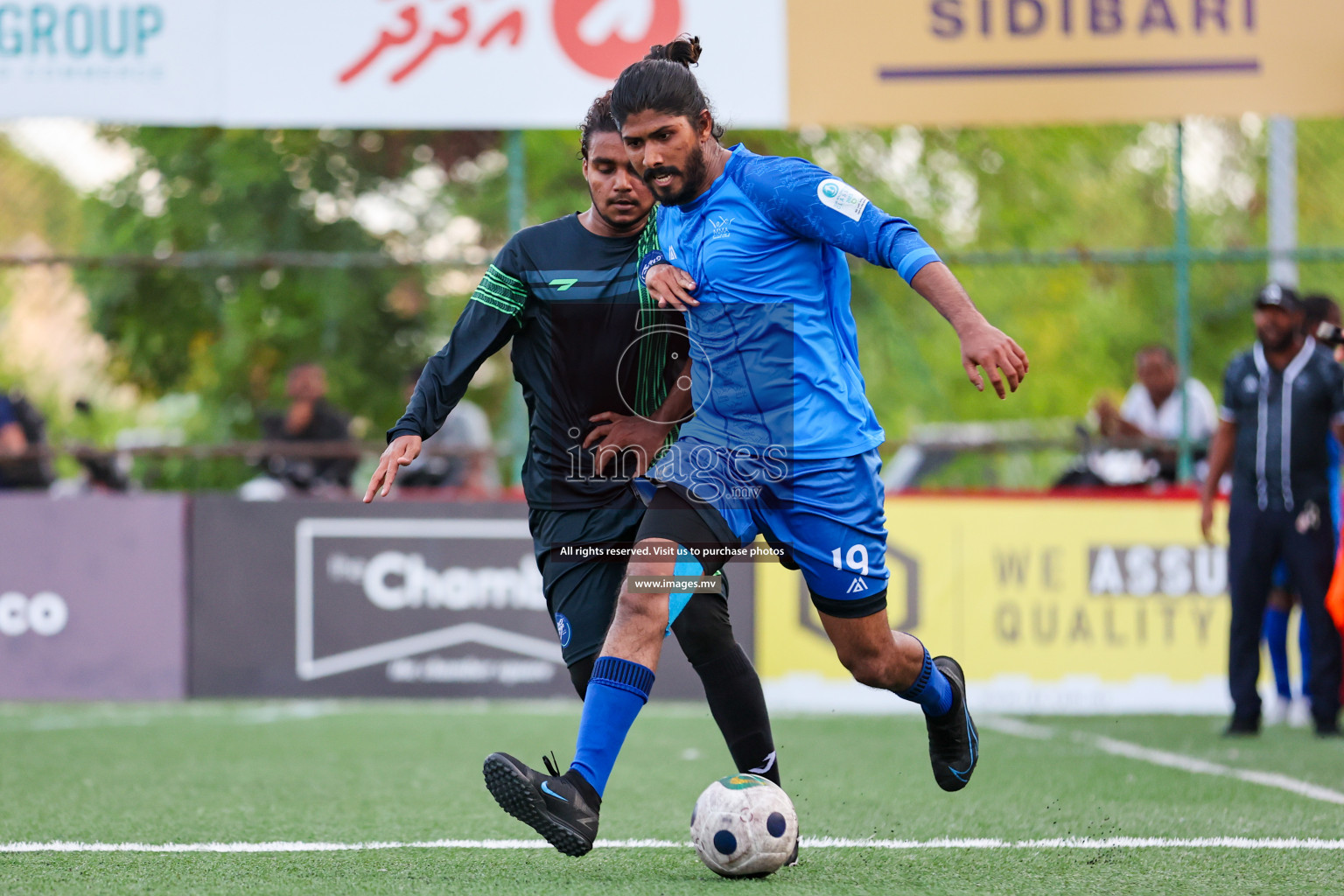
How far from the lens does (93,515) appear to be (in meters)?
9.89

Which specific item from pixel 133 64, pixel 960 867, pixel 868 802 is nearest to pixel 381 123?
pixel 133 64

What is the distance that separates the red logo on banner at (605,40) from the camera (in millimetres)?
9539

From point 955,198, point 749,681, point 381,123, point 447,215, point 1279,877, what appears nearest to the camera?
point 1279,877

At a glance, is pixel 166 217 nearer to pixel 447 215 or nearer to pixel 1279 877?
pixel 447 215

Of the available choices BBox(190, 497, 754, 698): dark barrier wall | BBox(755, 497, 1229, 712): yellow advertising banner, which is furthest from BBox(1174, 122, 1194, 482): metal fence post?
BBox(190, 497, 754, 698): dark barrier wall

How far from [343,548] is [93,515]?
1.60 m

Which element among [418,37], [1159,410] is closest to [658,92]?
[418,37]

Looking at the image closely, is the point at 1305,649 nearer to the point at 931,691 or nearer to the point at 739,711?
the point at 931,691

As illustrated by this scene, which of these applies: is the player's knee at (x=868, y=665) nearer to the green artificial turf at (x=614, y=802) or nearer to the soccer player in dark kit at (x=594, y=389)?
the soccer player in dark kit at (x=594, y=389)

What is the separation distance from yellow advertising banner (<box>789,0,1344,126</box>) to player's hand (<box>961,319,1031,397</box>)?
6.06m

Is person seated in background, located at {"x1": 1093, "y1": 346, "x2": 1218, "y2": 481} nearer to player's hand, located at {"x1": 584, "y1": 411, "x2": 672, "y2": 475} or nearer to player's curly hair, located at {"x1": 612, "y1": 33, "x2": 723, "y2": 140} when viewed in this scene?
player's hand, located at {"x1": 584, "y1": 411, "x2": 672, "y2": 475}

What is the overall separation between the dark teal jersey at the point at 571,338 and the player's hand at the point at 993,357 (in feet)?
3.58

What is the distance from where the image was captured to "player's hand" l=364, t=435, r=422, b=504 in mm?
4250

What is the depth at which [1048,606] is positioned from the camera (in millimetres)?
9766
